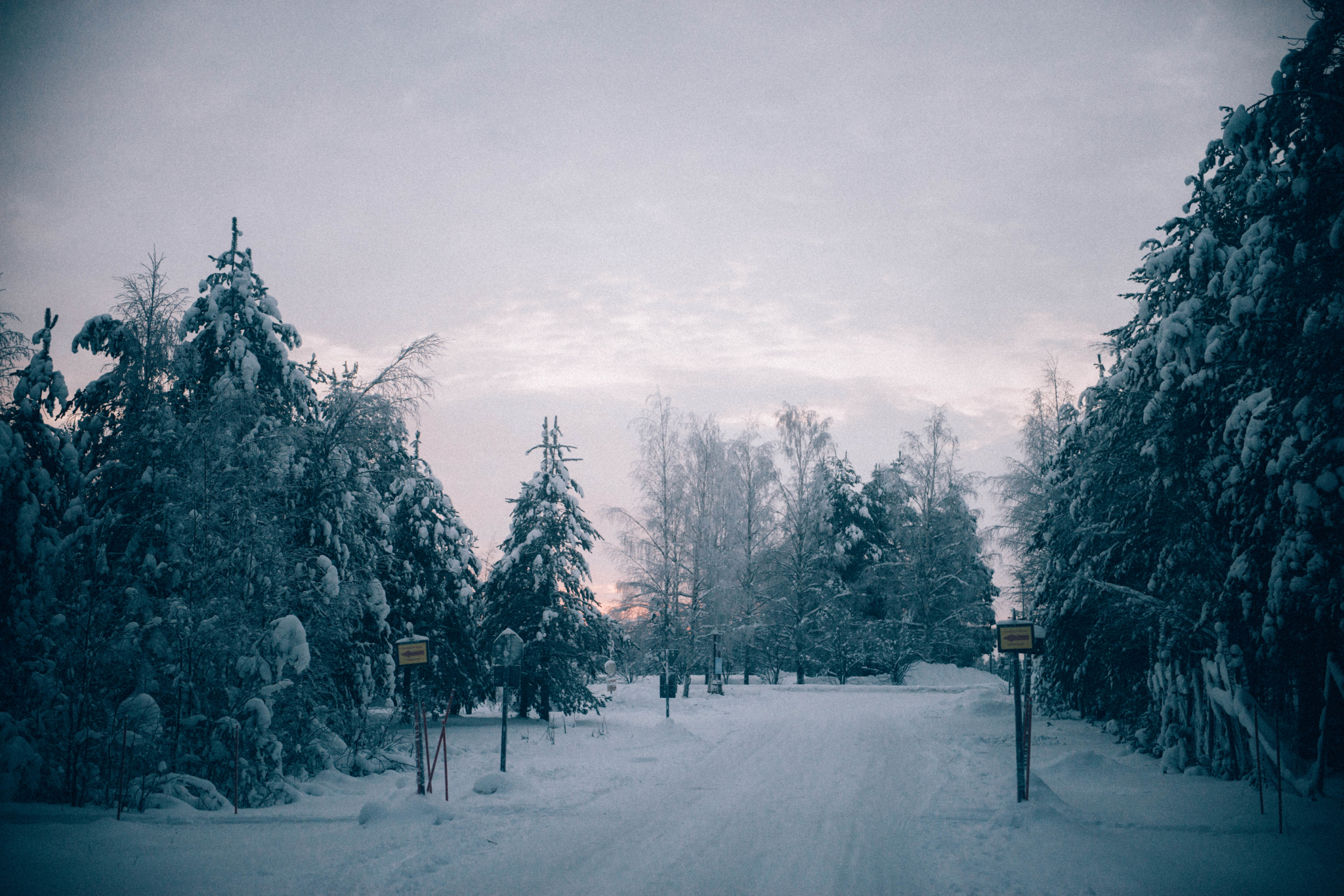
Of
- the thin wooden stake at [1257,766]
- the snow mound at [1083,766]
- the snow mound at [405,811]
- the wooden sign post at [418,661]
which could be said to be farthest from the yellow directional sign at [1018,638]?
the wooden sign post at [418,661]

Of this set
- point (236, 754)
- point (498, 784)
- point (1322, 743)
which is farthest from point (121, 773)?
point (1322, 743)

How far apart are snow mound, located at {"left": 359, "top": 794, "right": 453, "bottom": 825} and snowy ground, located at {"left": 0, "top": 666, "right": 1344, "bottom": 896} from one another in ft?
0.08

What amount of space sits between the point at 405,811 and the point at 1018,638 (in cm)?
791

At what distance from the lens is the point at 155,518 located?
Result: 12031mm

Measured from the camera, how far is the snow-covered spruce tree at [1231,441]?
27.3 ft

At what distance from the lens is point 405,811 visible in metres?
9.56

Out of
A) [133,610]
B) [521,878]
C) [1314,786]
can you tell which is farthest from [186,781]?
[1314,786]

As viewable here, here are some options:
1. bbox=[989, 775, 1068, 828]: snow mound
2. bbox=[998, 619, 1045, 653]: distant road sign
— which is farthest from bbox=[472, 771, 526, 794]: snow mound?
bbox=[998, 619, 1045, 653]: distant road sign

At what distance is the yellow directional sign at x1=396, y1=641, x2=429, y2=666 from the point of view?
10477 mm

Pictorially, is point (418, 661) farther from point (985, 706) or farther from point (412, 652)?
point (985, 706)

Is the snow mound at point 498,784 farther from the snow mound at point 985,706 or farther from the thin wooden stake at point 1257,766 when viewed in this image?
the snow mound at point 985,706

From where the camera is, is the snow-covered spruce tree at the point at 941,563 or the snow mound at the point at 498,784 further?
the snow-covered spruce tree at the point at 941,563

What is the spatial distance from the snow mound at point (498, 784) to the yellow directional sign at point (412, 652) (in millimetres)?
2216

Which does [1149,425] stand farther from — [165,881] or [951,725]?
[165,881]
